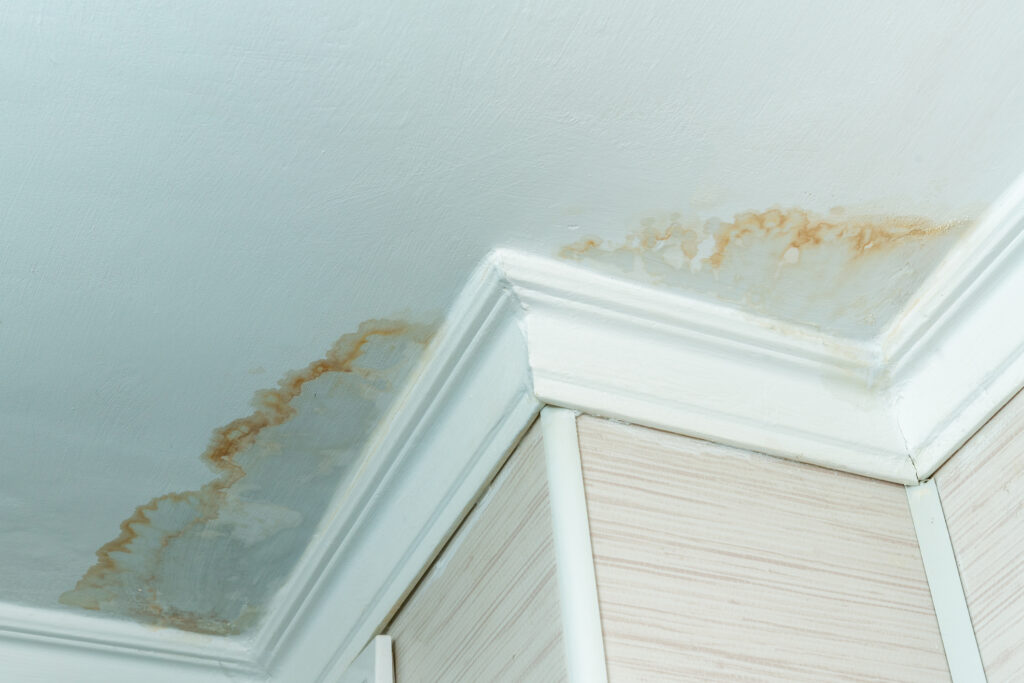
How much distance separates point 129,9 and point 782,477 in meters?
0.86

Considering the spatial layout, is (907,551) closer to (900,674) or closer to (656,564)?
(900,674)

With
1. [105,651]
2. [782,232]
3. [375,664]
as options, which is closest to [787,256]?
[782,232]

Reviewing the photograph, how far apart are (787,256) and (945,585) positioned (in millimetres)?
Answer: 415

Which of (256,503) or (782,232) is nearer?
(782,232)

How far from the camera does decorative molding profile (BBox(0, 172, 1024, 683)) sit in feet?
4.35

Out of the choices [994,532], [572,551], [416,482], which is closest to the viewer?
[572,551]

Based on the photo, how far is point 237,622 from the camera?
6.09 feet

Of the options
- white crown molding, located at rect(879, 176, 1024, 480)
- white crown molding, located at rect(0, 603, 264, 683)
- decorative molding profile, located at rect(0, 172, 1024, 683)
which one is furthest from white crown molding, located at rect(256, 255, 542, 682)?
white crown molding, located at rect(879, 176, 1024, 480)

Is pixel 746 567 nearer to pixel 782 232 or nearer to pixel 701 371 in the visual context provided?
pixel 701 371

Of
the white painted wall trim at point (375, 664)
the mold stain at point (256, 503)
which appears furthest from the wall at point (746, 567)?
the white painted wall trim at point (375, 664)

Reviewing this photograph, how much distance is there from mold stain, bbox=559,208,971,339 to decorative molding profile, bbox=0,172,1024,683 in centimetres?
3

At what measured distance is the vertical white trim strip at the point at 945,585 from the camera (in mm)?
1298

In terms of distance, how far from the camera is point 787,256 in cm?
135

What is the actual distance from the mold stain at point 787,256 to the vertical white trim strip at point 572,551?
20 centimetres
